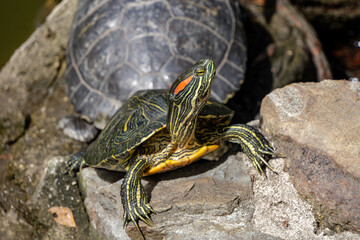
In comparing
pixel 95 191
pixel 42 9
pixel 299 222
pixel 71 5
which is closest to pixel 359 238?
pixel 299 222

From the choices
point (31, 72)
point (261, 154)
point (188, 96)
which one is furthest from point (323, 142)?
point (31, 72)

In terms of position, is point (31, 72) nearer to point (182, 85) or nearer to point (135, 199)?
point (135, 199)

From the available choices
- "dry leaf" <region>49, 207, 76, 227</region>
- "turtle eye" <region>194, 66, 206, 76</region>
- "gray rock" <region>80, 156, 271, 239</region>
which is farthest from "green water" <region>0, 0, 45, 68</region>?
"turtle eye" <region>194, 66, 206, 76</region>

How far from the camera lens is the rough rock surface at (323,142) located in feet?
6.97

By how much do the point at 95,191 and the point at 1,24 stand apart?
462cm

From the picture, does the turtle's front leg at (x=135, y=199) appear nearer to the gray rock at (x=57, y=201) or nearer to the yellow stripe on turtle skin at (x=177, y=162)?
the yellow stripe on turtle skin at (x=177, y=162)

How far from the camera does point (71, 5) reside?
4723 mm

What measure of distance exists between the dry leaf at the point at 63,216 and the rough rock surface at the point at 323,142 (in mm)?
1591

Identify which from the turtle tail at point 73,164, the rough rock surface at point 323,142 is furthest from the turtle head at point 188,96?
the turtle tail at point 73,164

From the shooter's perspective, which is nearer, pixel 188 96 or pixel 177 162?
pixel 188 96

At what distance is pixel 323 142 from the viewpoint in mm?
2254

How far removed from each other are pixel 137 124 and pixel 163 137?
Answer: 0.20m

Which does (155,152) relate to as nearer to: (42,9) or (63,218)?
(63,218)

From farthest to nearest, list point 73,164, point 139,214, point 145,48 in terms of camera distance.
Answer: point 145,48 → point 73,164 → point 139,214
